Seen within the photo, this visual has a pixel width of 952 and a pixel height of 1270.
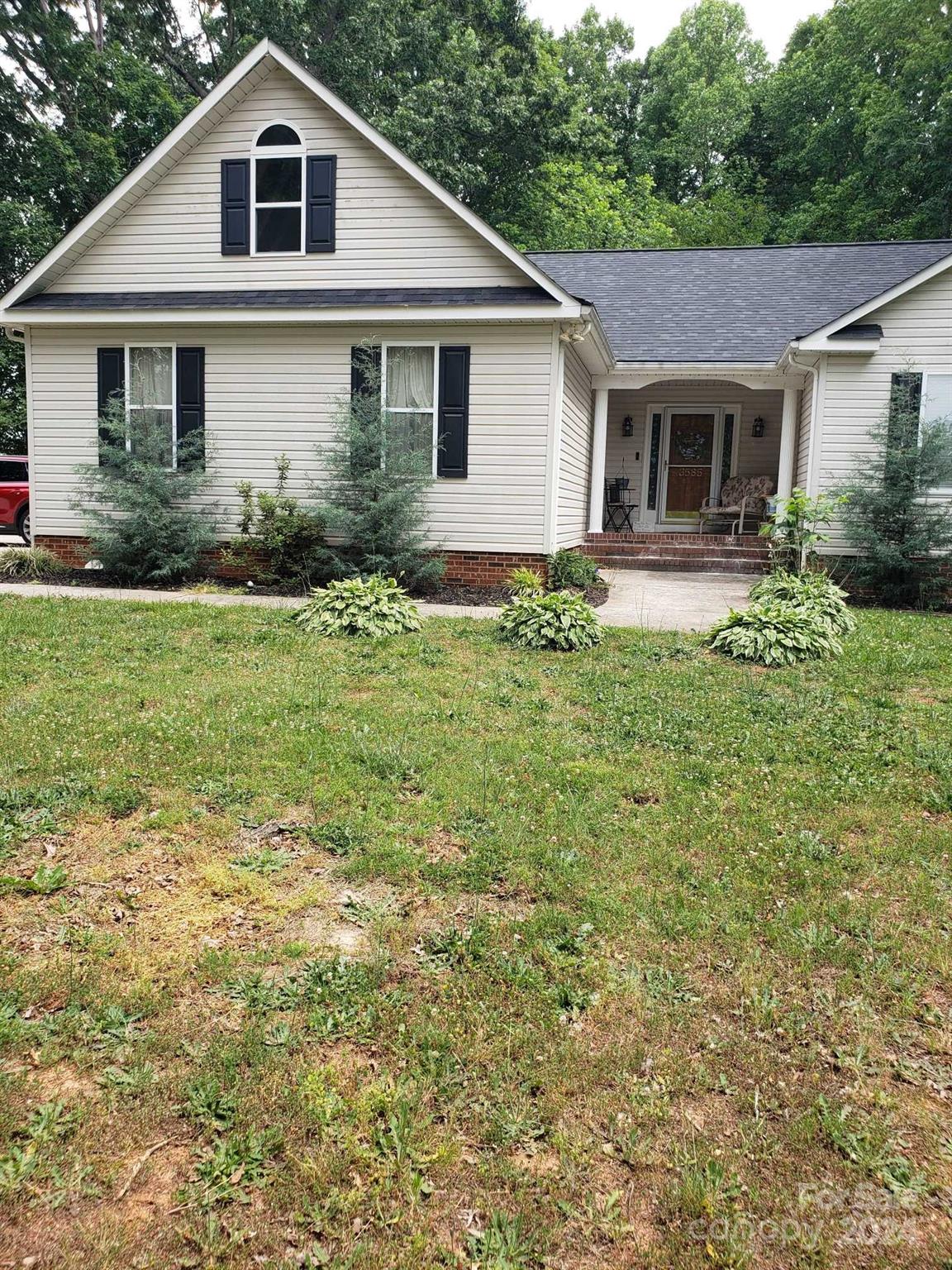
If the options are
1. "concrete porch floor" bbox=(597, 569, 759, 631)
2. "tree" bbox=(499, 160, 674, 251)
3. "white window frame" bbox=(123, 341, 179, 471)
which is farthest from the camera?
"tree" bbox=(499, 160, 674, 251)

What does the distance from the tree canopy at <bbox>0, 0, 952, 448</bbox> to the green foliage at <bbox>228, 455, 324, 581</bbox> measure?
44.7ft

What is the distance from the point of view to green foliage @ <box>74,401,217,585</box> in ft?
34.0

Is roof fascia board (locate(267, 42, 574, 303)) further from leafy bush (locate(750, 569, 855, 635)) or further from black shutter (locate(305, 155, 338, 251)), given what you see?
leafy bush (locate(750, 569, 855, 635))

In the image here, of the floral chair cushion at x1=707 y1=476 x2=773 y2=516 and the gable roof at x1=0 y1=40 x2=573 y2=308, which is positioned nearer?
the gable roof at x1=0 y1=40 x2=573 y2=308

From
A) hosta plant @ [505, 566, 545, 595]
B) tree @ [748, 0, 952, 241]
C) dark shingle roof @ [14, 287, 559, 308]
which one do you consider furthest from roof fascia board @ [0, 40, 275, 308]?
tree @ [748, 0, 952, 241]

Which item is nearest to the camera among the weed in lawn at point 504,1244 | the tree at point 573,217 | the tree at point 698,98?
the weed in lawn at point 504,1244

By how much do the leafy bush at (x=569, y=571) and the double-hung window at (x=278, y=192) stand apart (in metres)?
4.95

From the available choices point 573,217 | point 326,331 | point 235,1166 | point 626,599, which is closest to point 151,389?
point 326,331

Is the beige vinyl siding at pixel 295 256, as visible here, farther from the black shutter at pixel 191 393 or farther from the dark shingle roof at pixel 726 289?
the dark shingle roof at pixel 726 289

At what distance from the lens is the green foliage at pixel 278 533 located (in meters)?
10.3

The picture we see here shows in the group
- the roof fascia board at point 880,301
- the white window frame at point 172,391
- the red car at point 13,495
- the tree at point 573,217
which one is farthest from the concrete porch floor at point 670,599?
the tree at point 573,217

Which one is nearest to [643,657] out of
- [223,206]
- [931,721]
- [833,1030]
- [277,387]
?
[931,721]

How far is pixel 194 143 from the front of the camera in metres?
11.0

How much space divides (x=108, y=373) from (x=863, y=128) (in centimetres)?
2390
